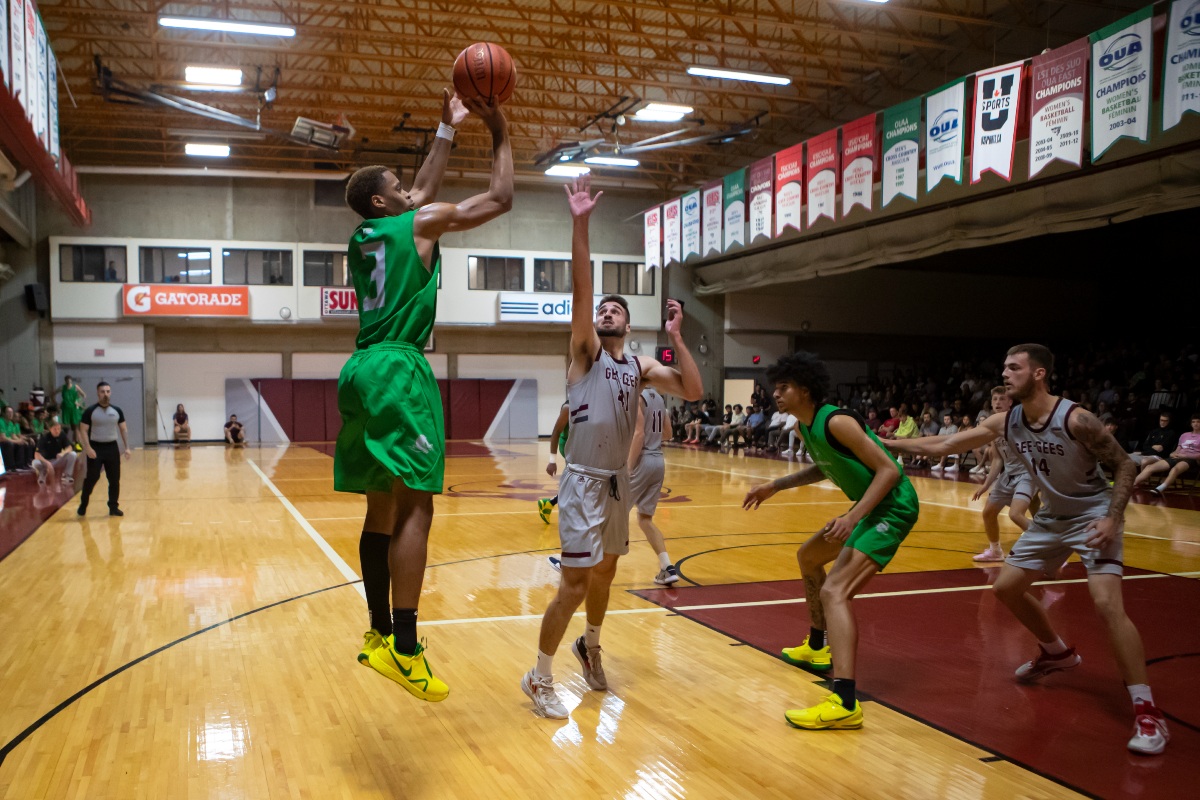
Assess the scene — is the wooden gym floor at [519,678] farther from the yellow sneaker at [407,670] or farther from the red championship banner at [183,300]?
the red championship banner at [183,300]

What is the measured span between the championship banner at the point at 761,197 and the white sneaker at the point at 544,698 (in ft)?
49.9

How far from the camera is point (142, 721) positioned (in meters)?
4.12

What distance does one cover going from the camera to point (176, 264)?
2638 centimetres

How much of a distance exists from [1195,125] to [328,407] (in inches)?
882

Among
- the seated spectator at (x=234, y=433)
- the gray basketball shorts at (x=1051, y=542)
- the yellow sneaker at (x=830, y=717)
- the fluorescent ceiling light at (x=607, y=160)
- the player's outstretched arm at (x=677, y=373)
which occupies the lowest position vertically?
the seated spectator at (x=234, y=433)

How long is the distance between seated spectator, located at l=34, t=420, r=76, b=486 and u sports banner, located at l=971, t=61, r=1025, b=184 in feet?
49.1

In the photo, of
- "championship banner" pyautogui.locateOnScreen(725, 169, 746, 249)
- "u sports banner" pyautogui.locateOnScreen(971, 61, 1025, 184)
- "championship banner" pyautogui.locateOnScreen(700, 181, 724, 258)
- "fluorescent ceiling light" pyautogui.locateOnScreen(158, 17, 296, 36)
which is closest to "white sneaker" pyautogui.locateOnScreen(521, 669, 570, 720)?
"u sports banner" pyautogui.locateOnScreen(971, 61, 1025, 184)

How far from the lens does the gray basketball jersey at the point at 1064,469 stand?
4223 mm

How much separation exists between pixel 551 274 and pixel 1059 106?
17750 millimetres

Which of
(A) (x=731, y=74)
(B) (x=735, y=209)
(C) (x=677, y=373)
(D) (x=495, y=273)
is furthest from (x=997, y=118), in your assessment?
(D) (x=495, y=273)

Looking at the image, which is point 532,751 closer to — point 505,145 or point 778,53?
point 505,145

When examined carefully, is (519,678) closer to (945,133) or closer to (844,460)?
(844,460)

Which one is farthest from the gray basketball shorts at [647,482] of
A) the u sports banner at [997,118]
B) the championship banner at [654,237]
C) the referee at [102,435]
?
the championship banner at [654,237]

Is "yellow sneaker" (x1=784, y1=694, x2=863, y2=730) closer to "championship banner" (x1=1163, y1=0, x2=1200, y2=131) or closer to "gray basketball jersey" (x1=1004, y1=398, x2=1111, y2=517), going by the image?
"gray basketball jersey" (x1=1004, y1=398, x2=1111, y2=517)
